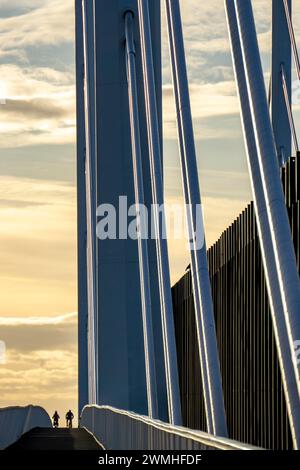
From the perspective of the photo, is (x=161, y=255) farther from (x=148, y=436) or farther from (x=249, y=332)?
(x=148, y=436)

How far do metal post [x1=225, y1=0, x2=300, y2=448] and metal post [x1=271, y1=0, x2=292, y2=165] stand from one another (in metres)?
13.3

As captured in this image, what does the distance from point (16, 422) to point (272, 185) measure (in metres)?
24.5

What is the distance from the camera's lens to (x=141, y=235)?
2797cm

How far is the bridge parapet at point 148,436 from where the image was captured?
35.5ft

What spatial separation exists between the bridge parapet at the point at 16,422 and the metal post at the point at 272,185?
17.4 metres

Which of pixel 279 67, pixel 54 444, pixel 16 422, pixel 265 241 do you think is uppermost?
pixel 279 67

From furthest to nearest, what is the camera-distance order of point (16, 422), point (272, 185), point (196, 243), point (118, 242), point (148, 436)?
point (16, 422) → point (118, 242) → point (196, 243) → point (148, 436) → point (272, 185)

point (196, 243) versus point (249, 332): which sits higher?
point (249, 332)

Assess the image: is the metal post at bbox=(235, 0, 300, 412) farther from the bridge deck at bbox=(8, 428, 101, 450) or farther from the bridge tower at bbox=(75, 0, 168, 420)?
the bridge tower at bbox=(75, 0, 168, 420)

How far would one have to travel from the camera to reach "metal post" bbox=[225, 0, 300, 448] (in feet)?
34.2

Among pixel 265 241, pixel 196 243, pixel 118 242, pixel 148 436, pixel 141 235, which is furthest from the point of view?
pixel 118 242

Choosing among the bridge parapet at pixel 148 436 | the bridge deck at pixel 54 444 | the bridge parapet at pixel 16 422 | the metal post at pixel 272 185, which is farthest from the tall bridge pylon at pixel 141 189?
the metal post at pixel 272 185

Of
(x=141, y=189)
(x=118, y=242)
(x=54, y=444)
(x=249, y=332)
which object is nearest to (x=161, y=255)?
(x=249, y=332)

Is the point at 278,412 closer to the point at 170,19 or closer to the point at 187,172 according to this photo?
the point at 187,172
